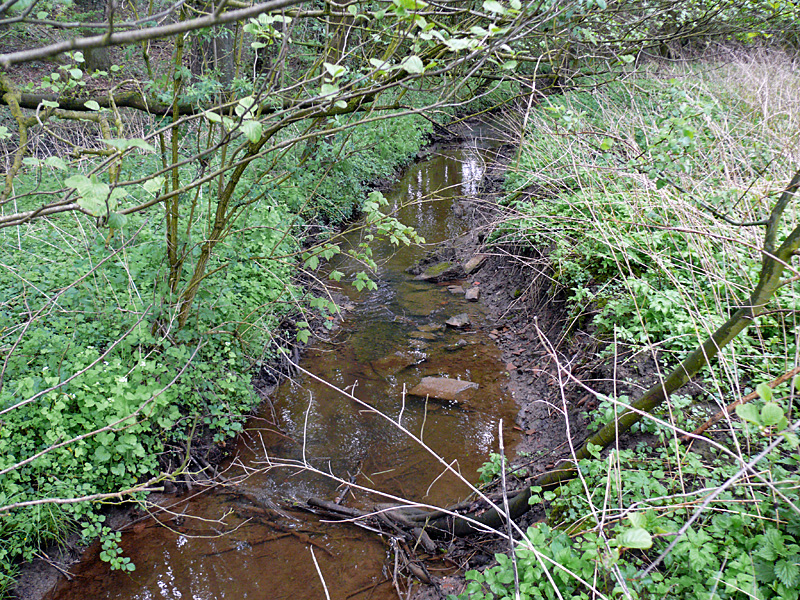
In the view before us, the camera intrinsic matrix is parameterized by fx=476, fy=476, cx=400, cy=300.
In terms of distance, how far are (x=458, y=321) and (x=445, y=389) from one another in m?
1.22

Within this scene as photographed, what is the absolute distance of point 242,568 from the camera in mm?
2873

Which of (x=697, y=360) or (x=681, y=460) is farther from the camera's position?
(x=681, y=460)

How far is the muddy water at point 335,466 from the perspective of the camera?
281 centimetres

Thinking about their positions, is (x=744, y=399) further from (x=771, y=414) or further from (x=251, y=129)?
(x=251, y=129)

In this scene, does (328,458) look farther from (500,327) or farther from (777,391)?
(777,391)

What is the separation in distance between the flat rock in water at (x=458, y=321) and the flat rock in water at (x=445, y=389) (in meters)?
0.96

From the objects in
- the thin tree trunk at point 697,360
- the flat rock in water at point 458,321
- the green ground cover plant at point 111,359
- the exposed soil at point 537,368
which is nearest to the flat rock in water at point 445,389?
the exposed soil at point 537,368

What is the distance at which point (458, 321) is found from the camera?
17.8ft

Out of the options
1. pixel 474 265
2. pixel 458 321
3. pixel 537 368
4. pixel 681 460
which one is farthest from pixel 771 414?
pixel 474 265

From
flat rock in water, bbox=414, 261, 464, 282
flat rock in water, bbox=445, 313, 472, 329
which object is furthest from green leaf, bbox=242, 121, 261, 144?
flat rock in water, bbox=414, 261, 464, 282

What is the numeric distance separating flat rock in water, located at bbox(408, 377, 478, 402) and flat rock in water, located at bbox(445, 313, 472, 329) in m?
0.96

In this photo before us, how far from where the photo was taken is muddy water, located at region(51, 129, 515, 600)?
9.21ft

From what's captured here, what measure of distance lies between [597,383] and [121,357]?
3.48m

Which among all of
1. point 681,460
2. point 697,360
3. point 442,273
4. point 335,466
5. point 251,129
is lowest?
point 335,466
